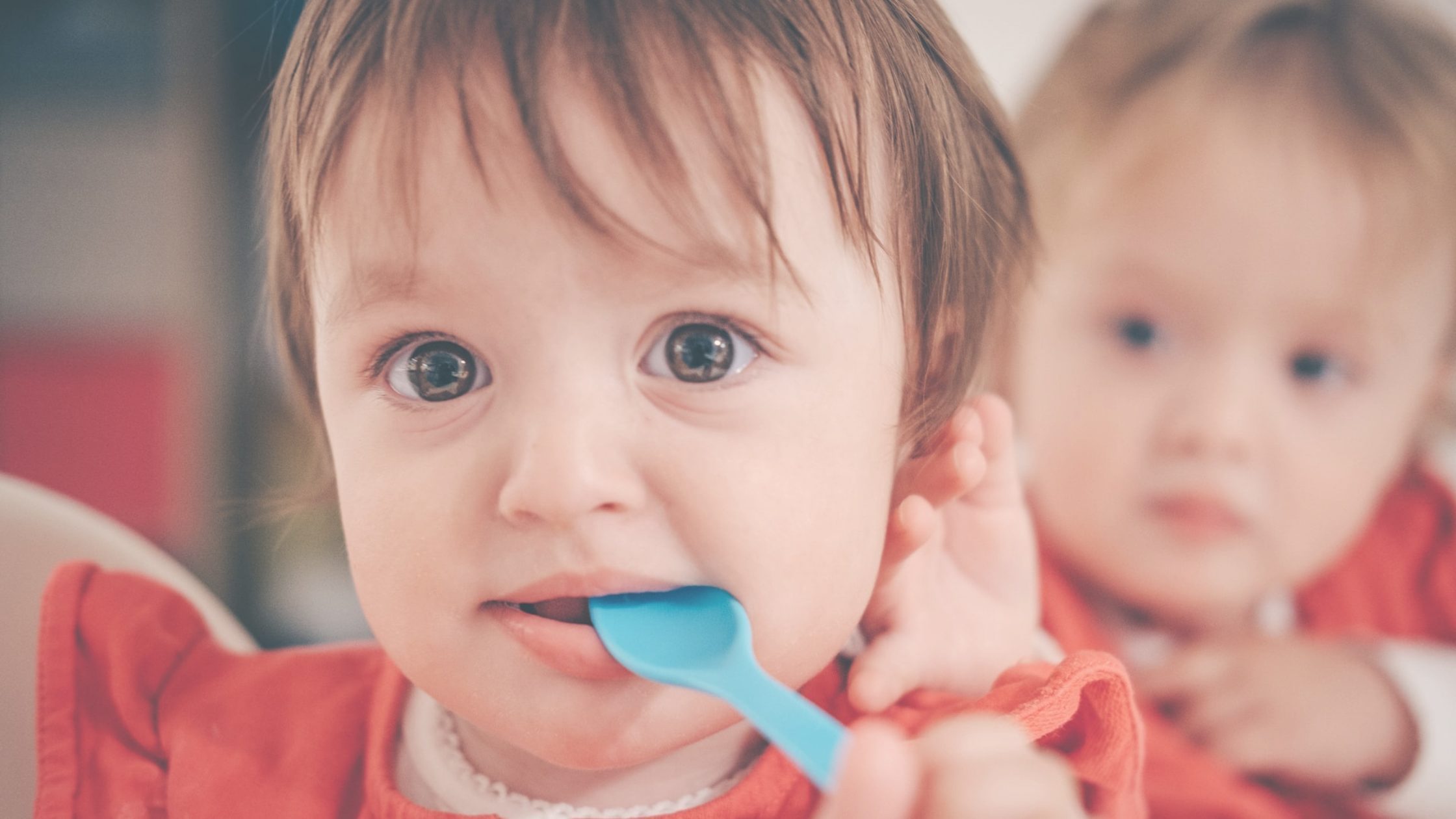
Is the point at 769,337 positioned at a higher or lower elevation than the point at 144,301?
higher

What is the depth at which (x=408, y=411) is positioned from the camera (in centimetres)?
53

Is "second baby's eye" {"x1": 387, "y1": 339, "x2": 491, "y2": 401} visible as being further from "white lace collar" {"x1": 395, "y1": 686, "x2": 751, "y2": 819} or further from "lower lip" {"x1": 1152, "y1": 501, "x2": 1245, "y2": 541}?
"lower lip" {"x1": 1152, "y1": 501, "x2": 1245, "y2": 541}

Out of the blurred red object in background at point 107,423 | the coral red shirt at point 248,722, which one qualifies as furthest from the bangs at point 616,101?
the blurred red object in background at point 107,423

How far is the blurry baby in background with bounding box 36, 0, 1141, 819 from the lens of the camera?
48 centimetres

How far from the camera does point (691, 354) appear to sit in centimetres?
51

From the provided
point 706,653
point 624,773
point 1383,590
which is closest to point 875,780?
point 706,653

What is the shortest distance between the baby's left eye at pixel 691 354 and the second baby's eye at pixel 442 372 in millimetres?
76

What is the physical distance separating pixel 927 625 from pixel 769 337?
23 cm

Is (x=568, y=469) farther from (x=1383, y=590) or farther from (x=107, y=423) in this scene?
(x=107, y=423)

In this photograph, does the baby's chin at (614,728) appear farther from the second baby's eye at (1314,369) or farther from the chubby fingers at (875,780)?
A: the second baby's eye at (1314,369)

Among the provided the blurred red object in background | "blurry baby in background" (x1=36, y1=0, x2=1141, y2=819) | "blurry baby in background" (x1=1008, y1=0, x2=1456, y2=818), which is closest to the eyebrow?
"blurry baby in background" (x1=36, y1=0, x2=1141, y2=819)

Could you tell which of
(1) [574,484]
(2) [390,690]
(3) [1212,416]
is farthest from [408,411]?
(3) [1212,416]

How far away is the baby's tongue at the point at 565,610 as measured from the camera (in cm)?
53

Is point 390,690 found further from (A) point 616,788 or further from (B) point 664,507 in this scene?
(B) point 664,507
